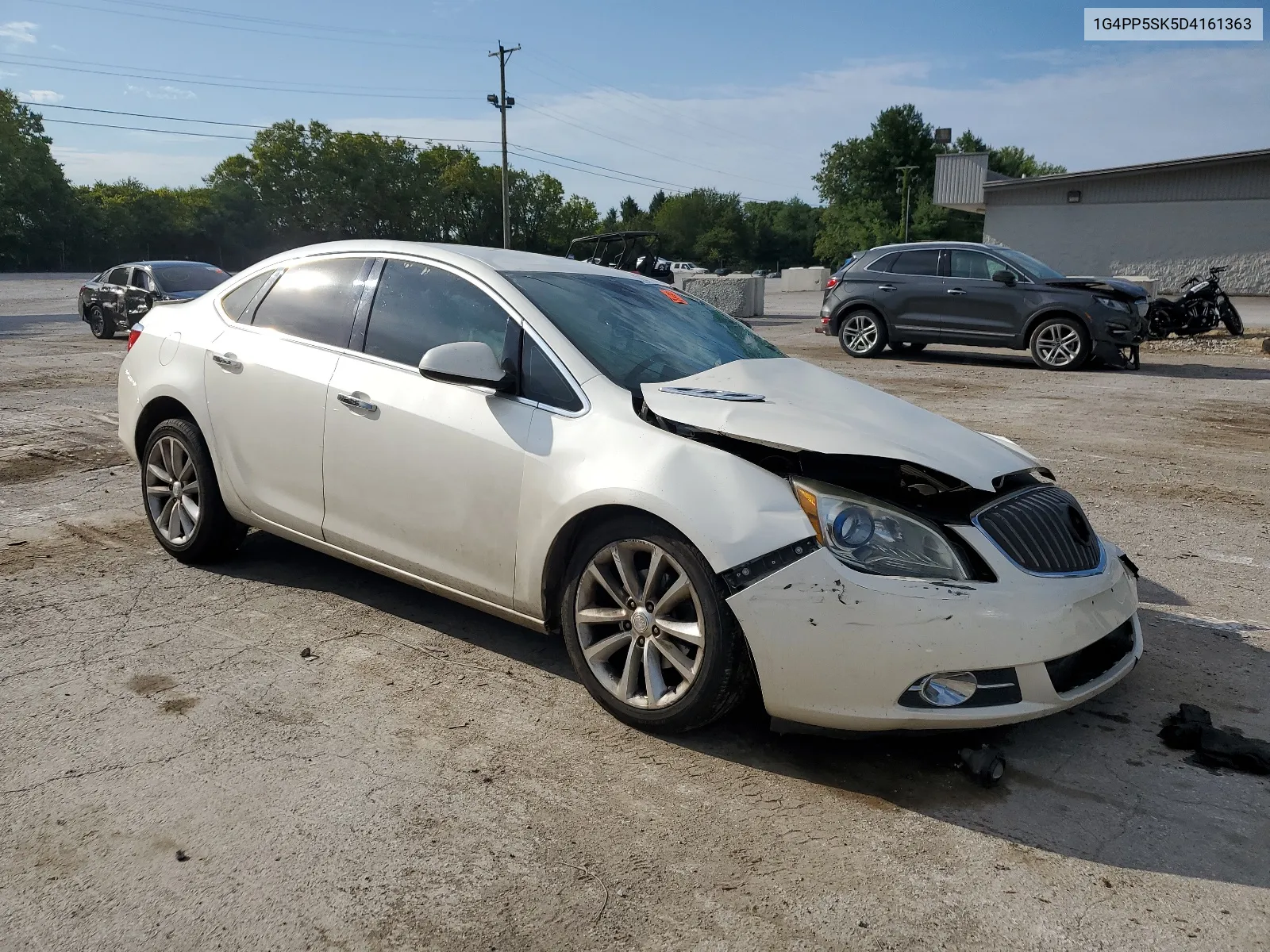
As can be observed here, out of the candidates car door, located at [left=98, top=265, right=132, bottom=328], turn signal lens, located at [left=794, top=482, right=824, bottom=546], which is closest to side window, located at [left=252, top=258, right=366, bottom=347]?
turn signal lens, located at [left=794, top=482, right=824, bottom=546]

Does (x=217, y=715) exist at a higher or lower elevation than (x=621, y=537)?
lower

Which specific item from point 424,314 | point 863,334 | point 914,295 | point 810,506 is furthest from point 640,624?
point 863,334

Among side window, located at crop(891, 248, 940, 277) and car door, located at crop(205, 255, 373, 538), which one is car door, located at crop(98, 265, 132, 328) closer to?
side window, located at crop(891, 248, 940, 277)

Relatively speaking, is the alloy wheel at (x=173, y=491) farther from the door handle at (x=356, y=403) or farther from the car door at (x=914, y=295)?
the car door at (x=914, y=295)

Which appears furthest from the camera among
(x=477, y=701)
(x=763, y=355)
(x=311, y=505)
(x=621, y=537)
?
(x=763, y=355)

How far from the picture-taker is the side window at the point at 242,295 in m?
4.84

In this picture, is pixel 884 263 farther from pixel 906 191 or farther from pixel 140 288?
A: pixel 906 191

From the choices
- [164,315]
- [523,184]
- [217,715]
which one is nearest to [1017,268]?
[164,315]

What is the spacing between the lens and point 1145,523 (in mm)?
6098

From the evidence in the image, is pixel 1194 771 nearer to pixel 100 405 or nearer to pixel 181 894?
pixel 181 894

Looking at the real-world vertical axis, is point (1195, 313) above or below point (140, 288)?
below

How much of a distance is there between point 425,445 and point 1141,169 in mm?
33650

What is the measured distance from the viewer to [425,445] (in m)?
3.89

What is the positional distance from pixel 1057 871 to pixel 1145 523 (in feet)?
13.3
